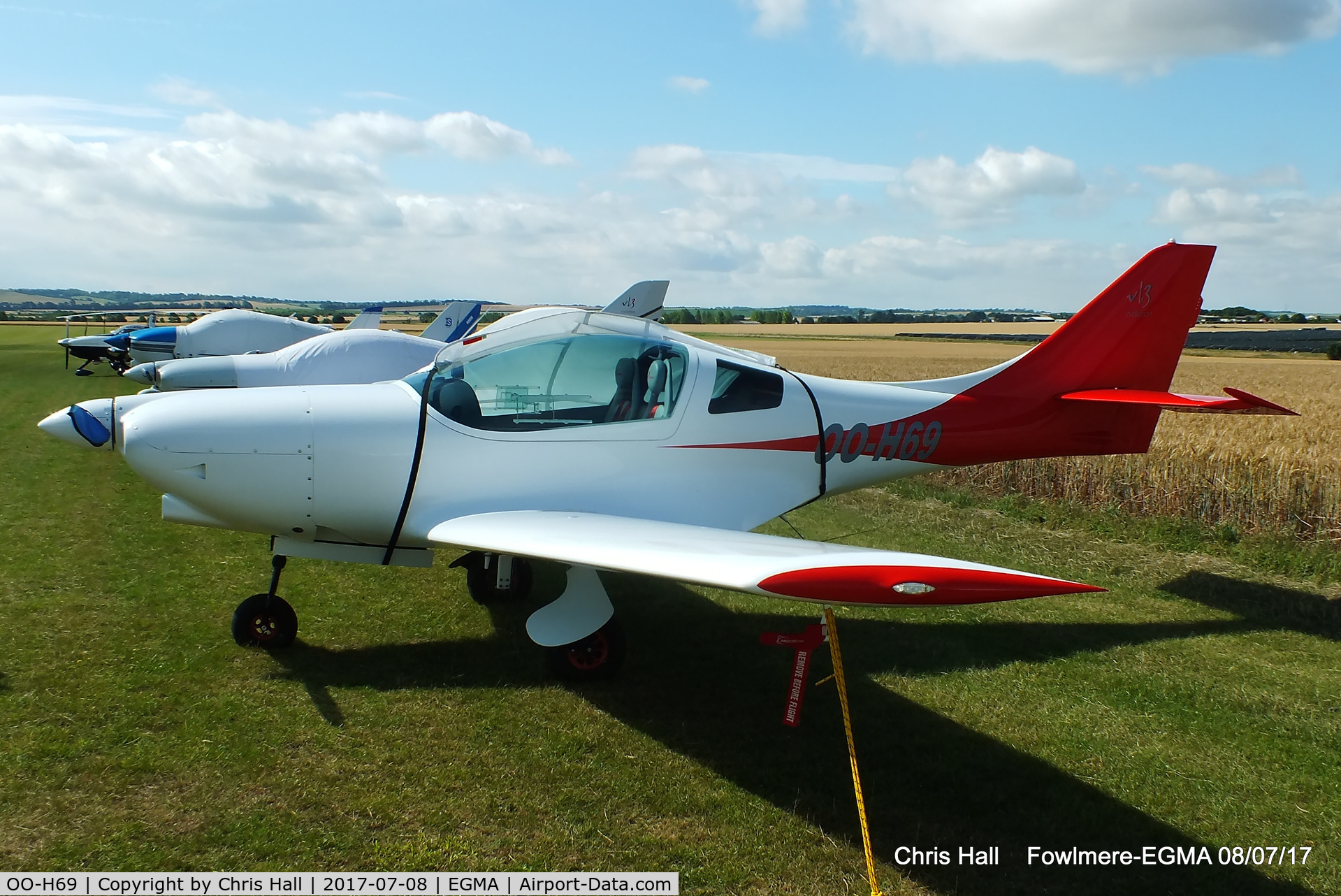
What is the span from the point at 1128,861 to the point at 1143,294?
5.06 meters

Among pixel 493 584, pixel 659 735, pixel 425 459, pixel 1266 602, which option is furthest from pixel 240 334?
pixel 1266 602

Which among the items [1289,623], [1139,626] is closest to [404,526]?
Answer: [1139,626]

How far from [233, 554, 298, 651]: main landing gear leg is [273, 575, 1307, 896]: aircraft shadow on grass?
0.21 metres

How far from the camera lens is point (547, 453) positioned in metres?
5.18

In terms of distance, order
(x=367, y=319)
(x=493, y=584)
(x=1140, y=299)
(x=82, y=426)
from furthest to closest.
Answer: (x=367, y=319)
(x=1140, y=299)
(x=493, y=584)
(x=82, y=426)

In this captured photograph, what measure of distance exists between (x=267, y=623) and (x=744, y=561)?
3.49 metres

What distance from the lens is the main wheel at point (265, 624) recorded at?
5438mm

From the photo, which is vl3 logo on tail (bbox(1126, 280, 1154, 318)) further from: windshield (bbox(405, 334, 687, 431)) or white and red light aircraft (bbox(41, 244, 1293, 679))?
windshield (bbox(405, 334, 687, 431))

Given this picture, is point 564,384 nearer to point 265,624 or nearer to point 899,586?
point 265,624

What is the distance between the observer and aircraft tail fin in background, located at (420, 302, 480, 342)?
23641 millimetres

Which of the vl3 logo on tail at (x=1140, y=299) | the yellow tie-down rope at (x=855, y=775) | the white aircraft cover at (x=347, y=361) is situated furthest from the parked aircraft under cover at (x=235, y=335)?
the yellow tie-down rope at (x=855, y=775)

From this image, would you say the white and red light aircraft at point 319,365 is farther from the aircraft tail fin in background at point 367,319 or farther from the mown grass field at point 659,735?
the aircraft tail fin in background at point 367,319
